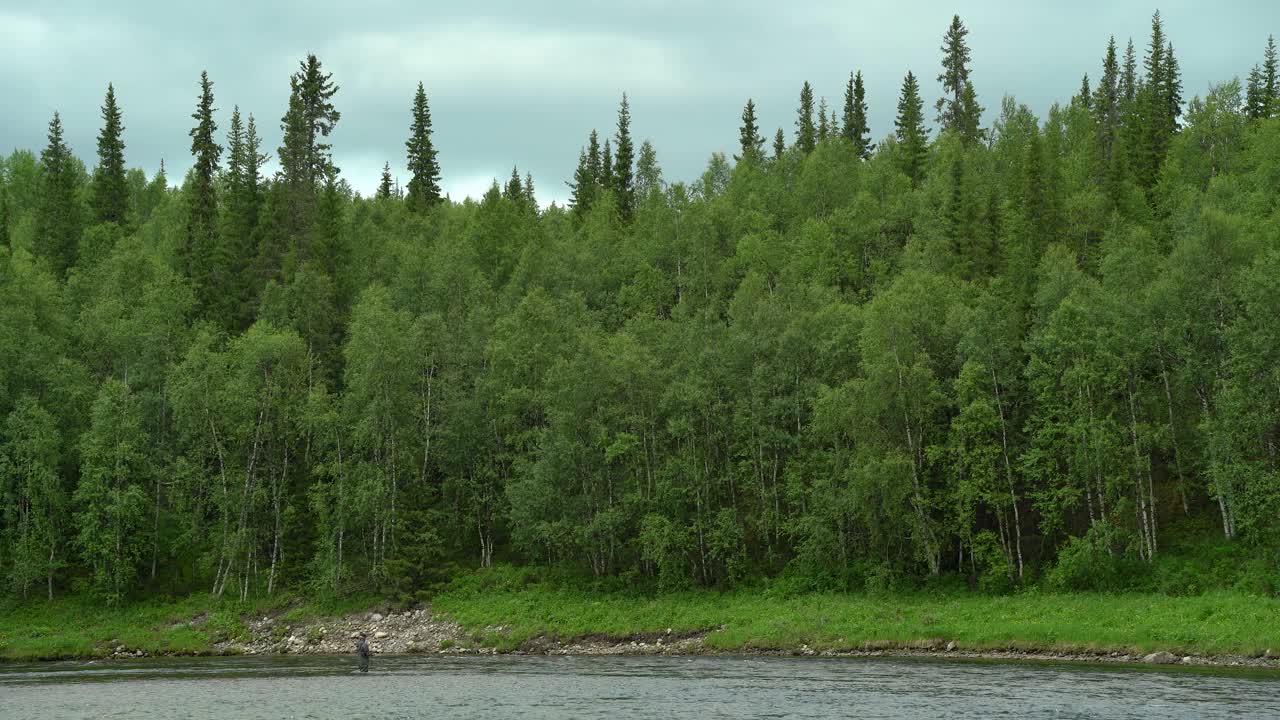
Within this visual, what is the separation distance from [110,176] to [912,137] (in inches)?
3366

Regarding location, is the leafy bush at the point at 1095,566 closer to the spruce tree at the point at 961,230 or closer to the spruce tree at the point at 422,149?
the spruce tree at the point at 961,230

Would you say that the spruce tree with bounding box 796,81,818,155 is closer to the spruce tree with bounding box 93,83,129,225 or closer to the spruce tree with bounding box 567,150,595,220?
the spruce tree with bounding box 567,150,595,220

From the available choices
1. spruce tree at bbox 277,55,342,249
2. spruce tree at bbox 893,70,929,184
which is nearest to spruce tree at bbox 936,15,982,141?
spruce tree at bbox 893,70,929,184

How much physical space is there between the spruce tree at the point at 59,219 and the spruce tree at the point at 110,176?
2.38 meters

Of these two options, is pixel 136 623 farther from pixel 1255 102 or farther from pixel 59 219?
pixel 1255 102

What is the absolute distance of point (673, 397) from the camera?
215 feet

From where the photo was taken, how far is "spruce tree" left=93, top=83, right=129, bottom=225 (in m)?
112

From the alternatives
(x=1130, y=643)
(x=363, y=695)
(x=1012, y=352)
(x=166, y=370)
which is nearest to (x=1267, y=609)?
(x=1130, y=643)

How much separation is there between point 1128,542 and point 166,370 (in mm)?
62057

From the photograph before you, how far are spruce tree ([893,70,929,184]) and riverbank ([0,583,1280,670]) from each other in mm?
71639

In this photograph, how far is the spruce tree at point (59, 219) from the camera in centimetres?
10331

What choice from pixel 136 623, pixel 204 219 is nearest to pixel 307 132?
pixel 204 219

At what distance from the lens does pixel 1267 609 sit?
146 feet

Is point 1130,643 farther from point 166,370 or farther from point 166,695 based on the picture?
point 166,370
